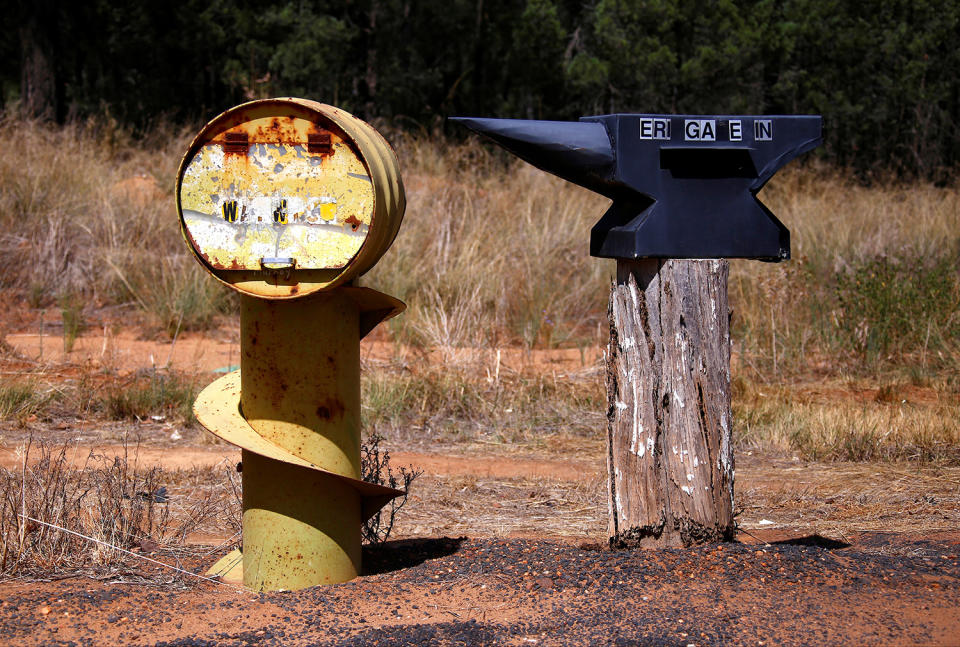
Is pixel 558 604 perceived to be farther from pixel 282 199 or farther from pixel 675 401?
pixel 282 199

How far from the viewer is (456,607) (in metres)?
3.14

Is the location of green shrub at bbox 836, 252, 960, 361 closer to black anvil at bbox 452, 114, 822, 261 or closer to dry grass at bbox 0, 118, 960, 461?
dry grass at bbox 0, 118, 960, 461

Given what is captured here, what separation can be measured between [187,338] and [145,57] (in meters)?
15.1

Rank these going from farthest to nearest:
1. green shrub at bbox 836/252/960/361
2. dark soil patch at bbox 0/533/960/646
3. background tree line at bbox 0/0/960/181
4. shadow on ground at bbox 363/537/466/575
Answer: background tree line at bbox 0/0/960/181
green shrub at bbox 836/252/960/361
shadow on ground at bbox 363/537/466/575
dark soil patch at bbox 0/533/960/646

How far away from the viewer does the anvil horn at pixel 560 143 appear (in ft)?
11.2

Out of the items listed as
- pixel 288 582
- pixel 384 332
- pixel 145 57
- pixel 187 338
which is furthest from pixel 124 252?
pixel 145 57

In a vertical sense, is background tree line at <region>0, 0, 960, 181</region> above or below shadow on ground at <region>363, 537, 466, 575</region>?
above

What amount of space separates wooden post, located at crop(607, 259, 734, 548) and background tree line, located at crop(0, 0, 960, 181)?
12.6m

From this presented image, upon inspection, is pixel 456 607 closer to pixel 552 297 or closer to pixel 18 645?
pixel 18 645

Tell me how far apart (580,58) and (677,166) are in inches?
577

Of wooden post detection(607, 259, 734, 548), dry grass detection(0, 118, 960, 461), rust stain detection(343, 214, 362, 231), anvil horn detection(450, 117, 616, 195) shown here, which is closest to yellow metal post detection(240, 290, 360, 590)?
rust stain detection(343, 214, 362, 231)

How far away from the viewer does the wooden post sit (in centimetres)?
339

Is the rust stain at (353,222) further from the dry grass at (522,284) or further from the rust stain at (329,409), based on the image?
the dry grass at (522,284)

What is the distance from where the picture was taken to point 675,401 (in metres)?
3.39
